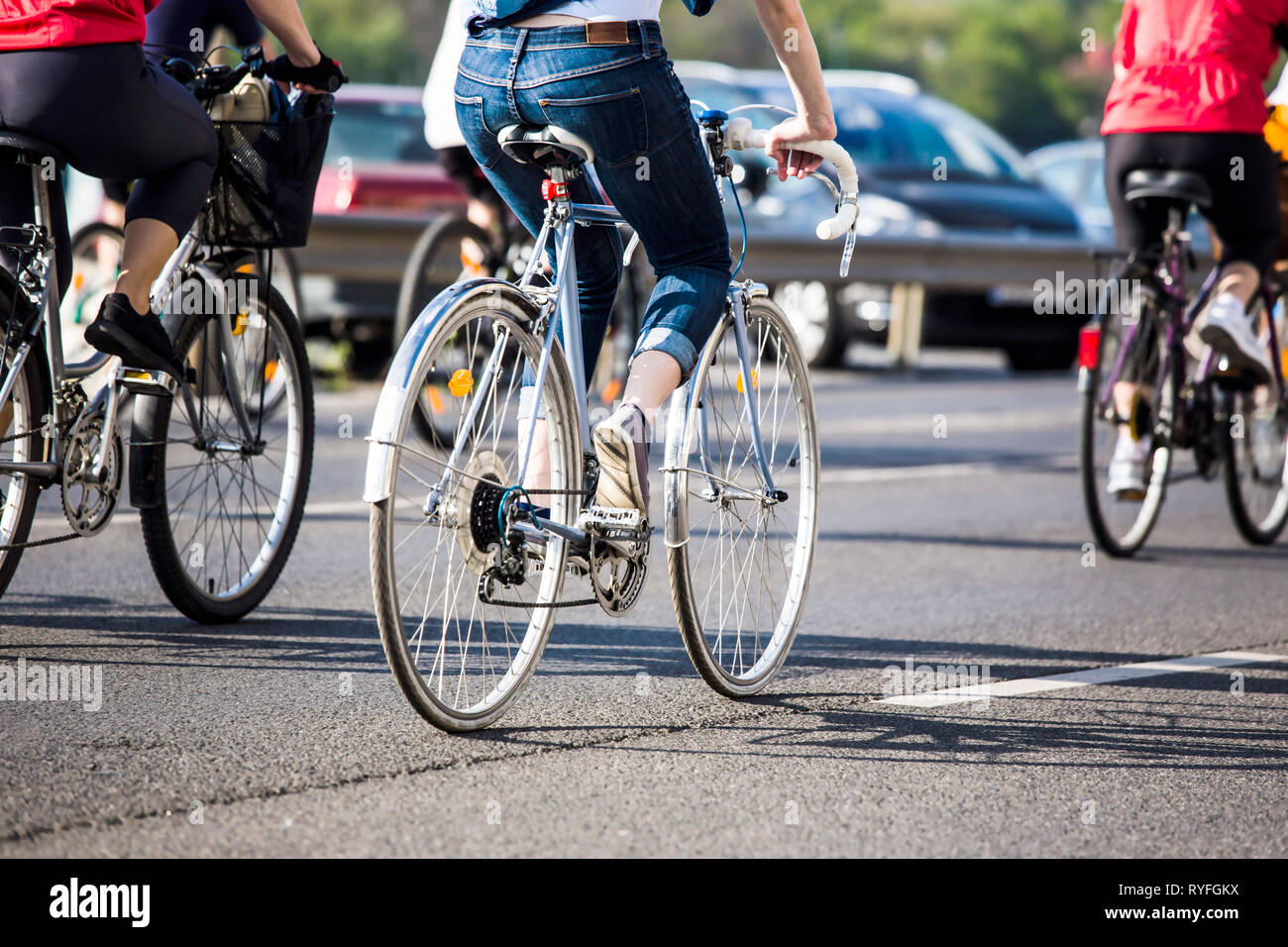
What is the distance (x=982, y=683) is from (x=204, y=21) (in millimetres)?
2750

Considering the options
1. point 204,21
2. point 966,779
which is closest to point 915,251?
point 204,21

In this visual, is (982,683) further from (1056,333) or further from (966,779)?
(1056,333)

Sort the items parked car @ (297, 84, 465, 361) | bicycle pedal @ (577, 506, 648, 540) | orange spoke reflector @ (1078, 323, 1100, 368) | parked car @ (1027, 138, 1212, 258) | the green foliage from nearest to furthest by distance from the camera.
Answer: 1. bicycle pedal @ (577, 506, 648, 540)
2. orange spoke reflector @ (1078, 323, 1100, 368)
3. parked car @ (297, 84, 465, 361)
4. parked car @ (1027, 138, 1212, 258)
5. the green foliage

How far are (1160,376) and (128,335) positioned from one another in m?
3.57

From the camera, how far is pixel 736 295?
395cm

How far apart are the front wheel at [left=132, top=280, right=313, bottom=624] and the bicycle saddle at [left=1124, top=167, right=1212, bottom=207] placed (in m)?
2.91

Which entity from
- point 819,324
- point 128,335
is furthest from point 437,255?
point 819,324

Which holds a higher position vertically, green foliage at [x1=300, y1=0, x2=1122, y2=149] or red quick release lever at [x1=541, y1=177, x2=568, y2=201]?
green foliage at [x1=300, y1=0, x2=1122, y2=149]

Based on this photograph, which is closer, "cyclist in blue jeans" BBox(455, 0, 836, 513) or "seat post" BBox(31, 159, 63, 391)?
"cyclist in blue jeans" BBox(455, 0, 836, 513)

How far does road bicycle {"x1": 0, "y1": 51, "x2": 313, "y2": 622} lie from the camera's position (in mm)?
3902

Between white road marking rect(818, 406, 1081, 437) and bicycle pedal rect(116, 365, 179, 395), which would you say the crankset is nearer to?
bicycle pedal rect(116, 365, 179, 395)

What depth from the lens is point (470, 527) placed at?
3412 mm

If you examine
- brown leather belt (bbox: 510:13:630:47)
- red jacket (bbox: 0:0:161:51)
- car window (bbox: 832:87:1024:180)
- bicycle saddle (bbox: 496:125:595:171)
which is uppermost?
car window (bbox: 832:87:1024:180)

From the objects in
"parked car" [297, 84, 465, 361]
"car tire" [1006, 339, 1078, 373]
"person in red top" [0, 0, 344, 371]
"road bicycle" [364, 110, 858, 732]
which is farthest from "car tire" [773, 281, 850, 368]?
"person in red top" [0, 0, 344, 371]
